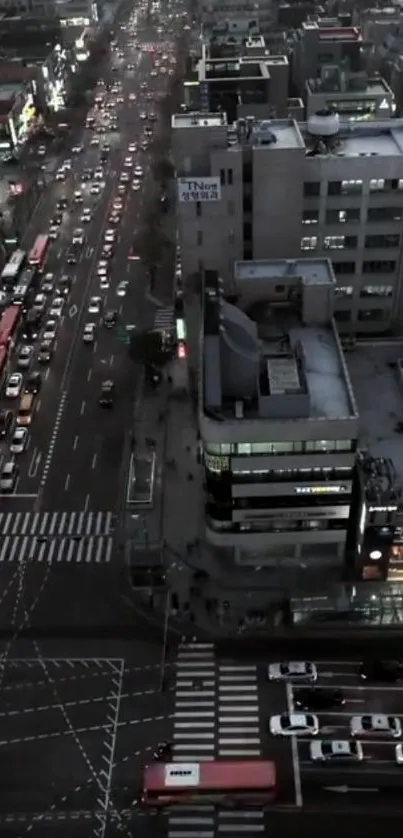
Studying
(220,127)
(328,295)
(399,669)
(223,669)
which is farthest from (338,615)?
(220,127)

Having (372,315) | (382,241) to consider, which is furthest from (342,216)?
(372,315)

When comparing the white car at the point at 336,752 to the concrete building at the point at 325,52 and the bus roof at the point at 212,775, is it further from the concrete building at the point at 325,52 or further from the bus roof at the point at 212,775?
the concrete building at the point at 325,52

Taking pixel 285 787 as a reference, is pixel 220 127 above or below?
above

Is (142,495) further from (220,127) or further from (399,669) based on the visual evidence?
(220,127)

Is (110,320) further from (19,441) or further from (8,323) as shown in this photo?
(19,441)

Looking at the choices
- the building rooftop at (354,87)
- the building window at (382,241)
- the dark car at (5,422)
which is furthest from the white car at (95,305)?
the building rooftop at (354,87)

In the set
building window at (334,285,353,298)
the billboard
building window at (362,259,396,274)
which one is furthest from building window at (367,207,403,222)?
the billboard
